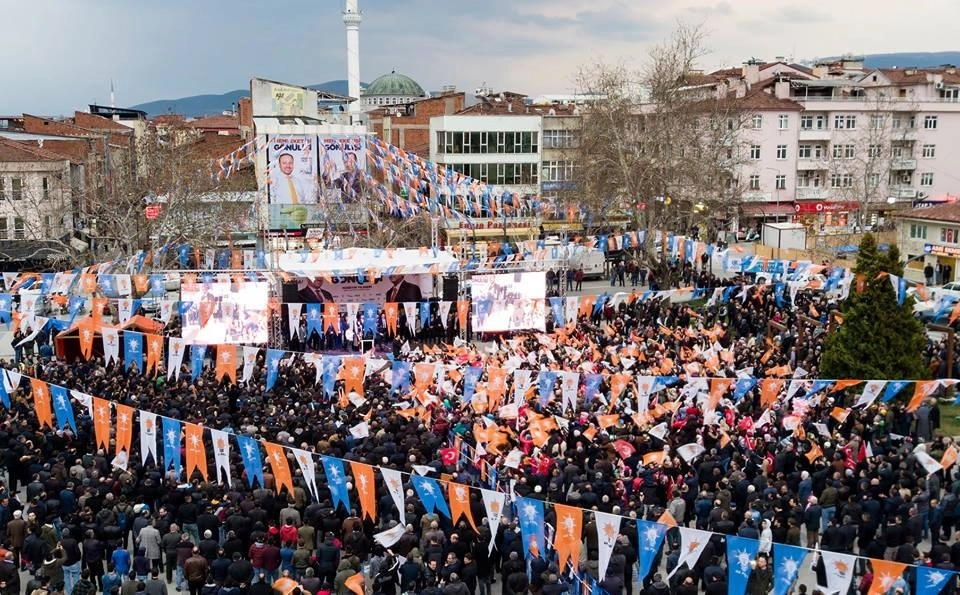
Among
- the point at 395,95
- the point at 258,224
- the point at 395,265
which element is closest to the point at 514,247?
the point at 258,224

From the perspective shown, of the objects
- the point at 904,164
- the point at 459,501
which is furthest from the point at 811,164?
the point at 459,501

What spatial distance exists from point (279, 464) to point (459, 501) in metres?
2.97

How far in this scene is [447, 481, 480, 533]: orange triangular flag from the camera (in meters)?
13.1

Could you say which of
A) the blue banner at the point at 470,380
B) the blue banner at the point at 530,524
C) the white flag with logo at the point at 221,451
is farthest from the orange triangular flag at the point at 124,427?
the blue banner at the point at 530,524

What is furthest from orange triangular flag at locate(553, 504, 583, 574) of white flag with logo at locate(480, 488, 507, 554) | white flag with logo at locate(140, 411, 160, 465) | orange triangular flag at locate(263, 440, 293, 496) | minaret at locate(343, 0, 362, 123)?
minaret at locate(343, 0, 362, 123)

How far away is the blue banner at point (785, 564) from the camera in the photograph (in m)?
10.8

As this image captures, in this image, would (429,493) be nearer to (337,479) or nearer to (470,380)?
(337,479)

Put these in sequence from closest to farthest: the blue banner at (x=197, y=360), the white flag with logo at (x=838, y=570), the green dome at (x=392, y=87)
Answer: the white flag with logo at (x=838, y=570) → the blue banner at (x=197, y=360) → the green dome at (x=392, y=87)

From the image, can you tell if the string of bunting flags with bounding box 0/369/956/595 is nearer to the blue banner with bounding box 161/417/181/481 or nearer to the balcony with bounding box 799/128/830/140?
the blue banner with bounding box 161/417/181/481

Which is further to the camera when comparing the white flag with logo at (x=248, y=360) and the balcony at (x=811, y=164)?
the balcony at (x=811, y=164)

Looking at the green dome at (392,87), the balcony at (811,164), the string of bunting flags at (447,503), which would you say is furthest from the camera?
the green dome at (392,87)

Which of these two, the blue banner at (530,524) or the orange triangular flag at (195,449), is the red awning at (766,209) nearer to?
the orange triangular flag at (195,449)

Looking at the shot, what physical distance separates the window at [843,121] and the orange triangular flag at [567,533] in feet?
165

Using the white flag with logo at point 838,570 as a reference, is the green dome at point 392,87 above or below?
above
